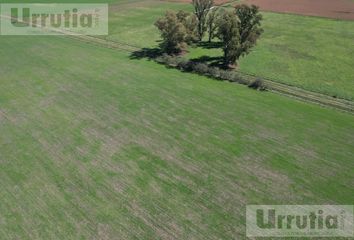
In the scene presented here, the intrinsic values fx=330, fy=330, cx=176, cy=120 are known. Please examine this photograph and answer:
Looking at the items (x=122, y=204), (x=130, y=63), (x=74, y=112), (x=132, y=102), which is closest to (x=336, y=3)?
(x=130, y=63)

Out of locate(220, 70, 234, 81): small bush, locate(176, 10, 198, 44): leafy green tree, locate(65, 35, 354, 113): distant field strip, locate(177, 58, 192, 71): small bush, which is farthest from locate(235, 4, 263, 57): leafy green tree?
locate(176, 10, 198, 44): leafy green tree

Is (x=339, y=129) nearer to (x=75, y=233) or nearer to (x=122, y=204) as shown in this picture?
(x=122, y=204)

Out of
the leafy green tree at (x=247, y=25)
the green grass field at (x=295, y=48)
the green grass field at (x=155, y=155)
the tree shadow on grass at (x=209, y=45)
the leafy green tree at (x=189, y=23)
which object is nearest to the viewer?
the green grass field at (x=155, y=155)

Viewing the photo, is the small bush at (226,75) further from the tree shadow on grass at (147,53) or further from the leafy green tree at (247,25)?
the tree shadow on grass at (147,53)

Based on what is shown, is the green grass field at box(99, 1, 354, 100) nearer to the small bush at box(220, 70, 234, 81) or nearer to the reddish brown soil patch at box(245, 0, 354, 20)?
the small bush at box(220, 70, 234, 81)

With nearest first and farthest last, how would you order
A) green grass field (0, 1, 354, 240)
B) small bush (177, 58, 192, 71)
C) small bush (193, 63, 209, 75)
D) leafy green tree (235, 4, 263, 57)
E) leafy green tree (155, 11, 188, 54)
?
green grass field (0, 1, 354, 240) < leafy green tree (235, 4, 263, 57) < small bush (193, 63, 209, 75) < small bush (177, 58, 192, 71) < leafy green tree (155, 11, 188, 54)

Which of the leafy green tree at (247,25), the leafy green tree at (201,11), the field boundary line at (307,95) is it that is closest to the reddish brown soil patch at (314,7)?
the leafy green tree at (201,11)

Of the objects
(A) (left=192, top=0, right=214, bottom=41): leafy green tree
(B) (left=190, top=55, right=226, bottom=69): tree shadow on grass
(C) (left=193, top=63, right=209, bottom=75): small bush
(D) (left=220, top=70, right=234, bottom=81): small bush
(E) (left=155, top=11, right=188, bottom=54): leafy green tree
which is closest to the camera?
(D) (left=220, top=70, right=234, bottom=81): small bush
